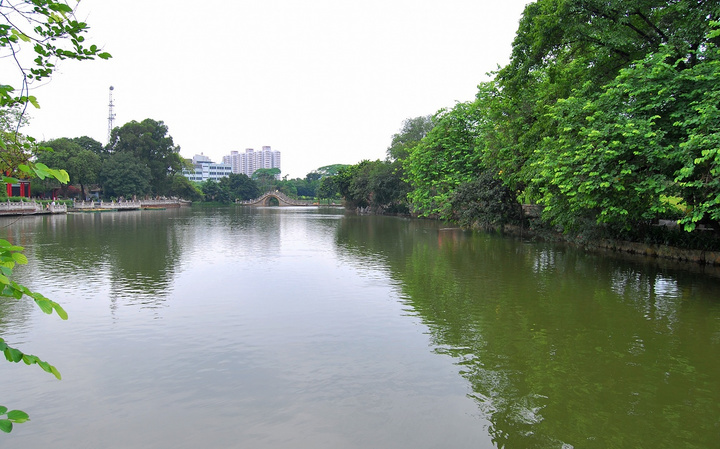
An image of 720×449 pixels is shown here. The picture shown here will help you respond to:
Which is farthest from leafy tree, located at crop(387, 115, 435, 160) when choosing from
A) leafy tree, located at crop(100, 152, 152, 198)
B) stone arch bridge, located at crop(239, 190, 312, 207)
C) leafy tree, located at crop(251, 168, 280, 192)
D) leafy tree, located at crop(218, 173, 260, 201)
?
leafy tree, located at crop(251, 168, 280, 192)

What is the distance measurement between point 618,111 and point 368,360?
1002 centimetres

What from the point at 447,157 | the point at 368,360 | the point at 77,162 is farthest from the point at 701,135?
the point at 77,162

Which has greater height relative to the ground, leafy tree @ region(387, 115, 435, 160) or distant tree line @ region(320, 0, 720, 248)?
leafy tree @ region(387, 115, 435, 160)

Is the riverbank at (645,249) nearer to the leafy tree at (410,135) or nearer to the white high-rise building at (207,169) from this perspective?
the leafy tree at (410,135)

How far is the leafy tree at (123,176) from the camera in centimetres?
6016

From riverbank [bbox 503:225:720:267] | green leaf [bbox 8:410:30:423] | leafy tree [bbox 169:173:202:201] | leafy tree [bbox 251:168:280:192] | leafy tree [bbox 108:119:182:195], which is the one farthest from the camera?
leafy tree [bbox 251:168:280:192]

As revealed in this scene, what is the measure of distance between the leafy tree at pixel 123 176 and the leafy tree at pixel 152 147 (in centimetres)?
239

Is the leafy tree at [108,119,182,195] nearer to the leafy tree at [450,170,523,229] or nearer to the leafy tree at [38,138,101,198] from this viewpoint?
the leafy tree at [38,138,101,198]

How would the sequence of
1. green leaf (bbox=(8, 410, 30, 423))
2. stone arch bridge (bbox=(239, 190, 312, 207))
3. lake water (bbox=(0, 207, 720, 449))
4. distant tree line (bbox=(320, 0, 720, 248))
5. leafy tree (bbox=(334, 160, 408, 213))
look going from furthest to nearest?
stone arch bridge (bbox=(239, 190, 312, 207)), leafy tree (bbox=(334, 160, 408, 213)), distant tree line (bbox=(320, 0, 720, 248)), lake water (bbox=(0, 207, 720, 449)), green leaf (bbox=(8, 410, 30, 423))

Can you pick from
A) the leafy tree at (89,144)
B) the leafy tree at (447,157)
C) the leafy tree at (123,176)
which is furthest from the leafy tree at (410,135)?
the leafy tree at (89,144)

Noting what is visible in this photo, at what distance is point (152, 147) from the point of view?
226 ft

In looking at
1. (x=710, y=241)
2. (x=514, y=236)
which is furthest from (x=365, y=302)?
(x=514, y=236)

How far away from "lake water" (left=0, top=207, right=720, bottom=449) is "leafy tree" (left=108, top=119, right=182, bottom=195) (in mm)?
59511

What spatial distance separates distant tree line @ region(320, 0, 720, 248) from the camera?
10.6 metres
